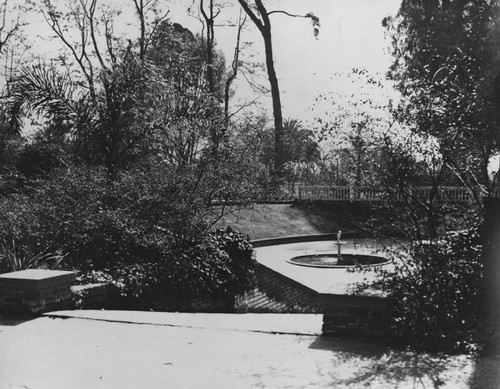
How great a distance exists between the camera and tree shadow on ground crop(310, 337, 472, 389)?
3791mm

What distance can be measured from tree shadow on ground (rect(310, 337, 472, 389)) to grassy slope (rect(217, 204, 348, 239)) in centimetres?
1272

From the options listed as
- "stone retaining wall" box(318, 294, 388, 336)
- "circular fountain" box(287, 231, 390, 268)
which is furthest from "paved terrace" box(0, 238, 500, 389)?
"circular fountain" box(287, 231, 390, 268)

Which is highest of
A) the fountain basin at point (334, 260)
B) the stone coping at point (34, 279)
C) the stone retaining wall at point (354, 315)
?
the stone coping at point (34, 279)

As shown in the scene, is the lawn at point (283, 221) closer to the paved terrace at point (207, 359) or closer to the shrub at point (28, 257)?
the shrub at point (28, 257)

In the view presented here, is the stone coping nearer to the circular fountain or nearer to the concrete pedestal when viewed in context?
the concrete pedestal

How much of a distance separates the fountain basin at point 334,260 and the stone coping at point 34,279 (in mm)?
7010

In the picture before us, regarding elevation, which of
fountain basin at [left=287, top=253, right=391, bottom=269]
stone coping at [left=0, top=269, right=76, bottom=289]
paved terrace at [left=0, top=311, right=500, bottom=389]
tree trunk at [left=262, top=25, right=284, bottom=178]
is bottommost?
fountain basin at [left=287, top=253, right=391, bottom=269]

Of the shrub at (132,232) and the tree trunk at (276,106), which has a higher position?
the tree trunk at (276,106)

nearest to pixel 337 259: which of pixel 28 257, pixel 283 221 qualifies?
pixel 283 221

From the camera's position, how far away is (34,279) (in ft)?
20.6

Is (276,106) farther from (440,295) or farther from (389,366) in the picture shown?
(389,366)

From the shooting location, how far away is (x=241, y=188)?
1209 cm

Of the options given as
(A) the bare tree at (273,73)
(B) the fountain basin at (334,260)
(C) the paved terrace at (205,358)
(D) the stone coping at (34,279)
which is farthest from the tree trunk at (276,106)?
(C) the paved terrace at (205,358)

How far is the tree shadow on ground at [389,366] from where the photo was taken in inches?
149
